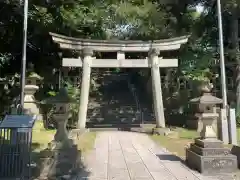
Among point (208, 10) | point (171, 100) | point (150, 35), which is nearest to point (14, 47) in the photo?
point (150, 35)

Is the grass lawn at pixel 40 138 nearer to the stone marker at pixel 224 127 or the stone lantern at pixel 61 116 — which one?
the stone lantern at pixel 61 116

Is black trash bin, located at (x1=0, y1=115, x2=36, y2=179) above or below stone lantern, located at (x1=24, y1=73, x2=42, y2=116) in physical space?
below

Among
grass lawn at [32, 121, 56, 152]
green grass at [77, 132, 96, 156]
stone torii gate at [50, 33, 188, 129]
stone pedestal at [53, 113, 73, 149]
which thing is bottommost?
green grass at [77, 132, 96, 156]

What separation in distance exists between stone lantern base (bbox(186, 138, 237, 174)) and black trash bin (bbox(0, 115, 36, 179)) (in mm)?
4239

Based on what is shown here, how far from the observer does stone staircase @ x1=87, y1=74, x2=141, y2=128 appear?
1988 centimetres

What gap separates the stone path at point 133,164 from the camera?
273 inches

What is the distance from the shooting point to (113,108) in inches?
865

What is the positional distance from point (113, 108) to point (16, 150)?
53.2 ft

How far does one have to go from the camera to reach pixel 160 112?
50.2 ft

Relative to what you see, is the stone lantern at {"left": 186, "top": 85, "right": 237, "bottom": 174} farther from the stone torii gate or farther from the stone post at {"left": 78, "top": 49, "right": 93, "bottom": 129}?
the stone post at {"left": 78, "top": 49, "right": 93, "bottom": 129}

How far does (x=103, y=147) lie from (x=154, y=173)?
4.32m

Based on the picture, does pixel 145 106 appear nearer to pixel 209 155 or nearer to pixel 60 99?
pixel 60 99

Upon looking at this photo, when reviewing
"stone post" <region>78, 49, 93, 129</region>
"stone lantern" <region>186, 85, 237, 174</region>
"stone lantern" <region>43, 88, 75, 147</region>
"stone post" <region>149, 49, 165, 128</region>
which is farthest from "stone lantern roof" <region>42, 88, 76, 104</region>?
"stone post" <region>149, 49, 165, 128</region>

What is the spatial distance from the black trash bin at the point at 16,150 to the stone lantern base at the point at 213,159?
4239mm
